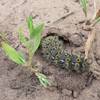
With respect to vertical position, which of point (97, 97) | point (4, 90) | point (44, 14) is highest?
point (44, 14)

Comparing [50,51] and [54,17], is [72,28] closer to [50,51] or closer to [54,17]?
[54,17]

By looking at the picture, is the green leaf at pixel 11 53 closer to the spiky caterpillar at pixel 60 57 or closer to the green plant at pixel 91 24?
the spiky caterpillar at pixel 60 57

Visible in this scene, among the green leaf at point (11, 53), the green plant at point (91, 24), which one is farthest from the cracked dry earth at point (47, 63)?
the green leaf at point (11, 53)

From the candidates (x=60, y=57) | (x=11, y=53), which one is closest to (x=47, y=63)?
(x=60, y=57)

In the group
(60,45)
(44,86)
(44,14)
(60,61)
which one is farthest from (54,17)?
(44,86)

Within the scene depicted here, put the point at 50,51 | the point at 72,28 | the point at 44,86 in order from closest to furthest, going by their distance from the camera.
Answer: the point at 44,86, the point at 50,51, the point at 72,28

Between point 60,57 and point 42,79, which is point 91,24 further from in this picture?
point 42,79

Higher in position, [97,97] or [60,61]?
[60,61]
